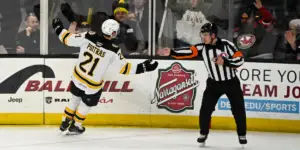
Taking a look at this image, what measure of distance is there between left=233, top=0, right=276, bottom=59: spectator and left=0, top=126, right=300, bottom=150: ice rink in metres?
0.95

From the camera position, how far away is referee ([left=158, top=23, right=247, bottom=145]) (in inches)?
285

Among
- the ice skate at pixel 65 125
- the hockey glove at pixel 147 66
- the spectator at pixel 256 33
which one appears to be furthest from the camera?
the spectator at pixel 256 33

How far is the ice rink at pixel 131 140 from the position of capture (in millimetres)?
7316

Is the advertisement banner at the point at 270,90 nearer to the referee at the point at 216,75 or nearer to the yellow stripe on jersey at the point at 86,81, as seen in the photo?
the referee at the point at 216,75

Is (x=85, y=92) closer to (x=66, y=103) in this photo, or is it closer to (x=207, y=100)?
(x=66, y=103)

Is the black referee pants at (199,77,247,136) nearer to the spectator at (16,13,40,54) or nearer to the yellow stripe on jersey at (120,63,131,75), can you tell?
the yellow stripe on jersey at (120,63,131,75)

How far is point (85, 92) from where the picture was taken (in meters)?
7.84

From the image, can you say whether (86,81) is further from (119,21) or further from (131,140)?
(119,21)

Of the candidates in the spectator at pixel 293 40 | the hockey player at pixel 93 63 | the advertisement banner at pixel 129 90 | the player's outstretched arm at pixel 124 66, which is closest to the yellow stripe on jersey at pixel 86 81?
the hockey player at pixel 93 63

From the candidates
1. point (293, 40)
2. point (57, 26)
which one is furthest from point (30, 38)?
point (293, 40)

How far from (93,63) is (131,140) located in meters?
0.91

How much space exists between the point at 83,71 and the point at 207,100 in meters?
1.39

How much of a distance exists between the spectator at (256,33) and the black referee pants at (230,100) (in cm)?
124

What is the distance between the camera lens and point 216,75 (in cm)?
730
